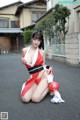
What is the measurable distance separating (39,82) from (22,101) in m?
0.52

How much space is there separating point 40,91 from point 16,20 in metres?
35.1

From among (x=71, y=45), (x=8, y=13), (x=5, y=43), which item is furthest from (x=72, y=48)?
(x=8, y=13)

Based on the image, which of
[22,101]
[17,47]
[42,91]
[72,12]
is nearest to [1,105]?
[22,101]

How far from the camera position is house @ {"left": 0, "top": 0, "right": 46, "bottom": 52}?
34688 mm

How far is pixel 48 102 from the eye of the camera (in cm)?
519

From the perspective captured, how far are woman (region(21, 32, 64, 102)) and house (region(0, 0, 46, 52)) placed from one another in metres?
26.7

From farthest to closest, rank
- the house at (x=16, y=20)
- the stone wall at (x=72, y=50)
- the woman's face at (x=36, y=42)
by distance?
the house at (x=16, y=20)
the stone wall at (x=72, y=50)
the woman's face at (x=36, y=42)

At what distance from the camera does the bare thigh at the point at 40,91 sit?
5141 millimetres

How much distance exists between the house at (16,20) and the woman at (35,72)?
26.7m

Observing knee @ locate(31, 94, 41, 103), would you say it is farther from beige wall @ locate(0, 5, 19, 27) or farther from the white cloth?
beige wall @ locate(0, 5, 19, 27)

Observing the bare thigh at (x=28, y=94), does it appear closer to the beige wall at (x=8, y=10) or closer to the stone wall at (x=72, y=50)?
the stone wall at (x=72, y=50)

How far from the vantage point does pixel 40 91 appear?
5.23 meters

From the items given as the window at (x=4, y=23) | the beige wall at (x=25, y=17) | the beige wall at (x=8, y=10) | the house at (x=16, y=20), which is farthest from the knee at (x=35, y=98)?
the beige wall at (x=8, y=10)

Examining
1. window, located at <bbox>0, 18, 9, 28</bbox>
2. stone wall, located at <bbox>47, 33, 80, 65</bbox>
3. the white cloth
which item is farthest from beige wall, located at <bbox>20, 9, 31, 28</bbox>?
the white cloth
